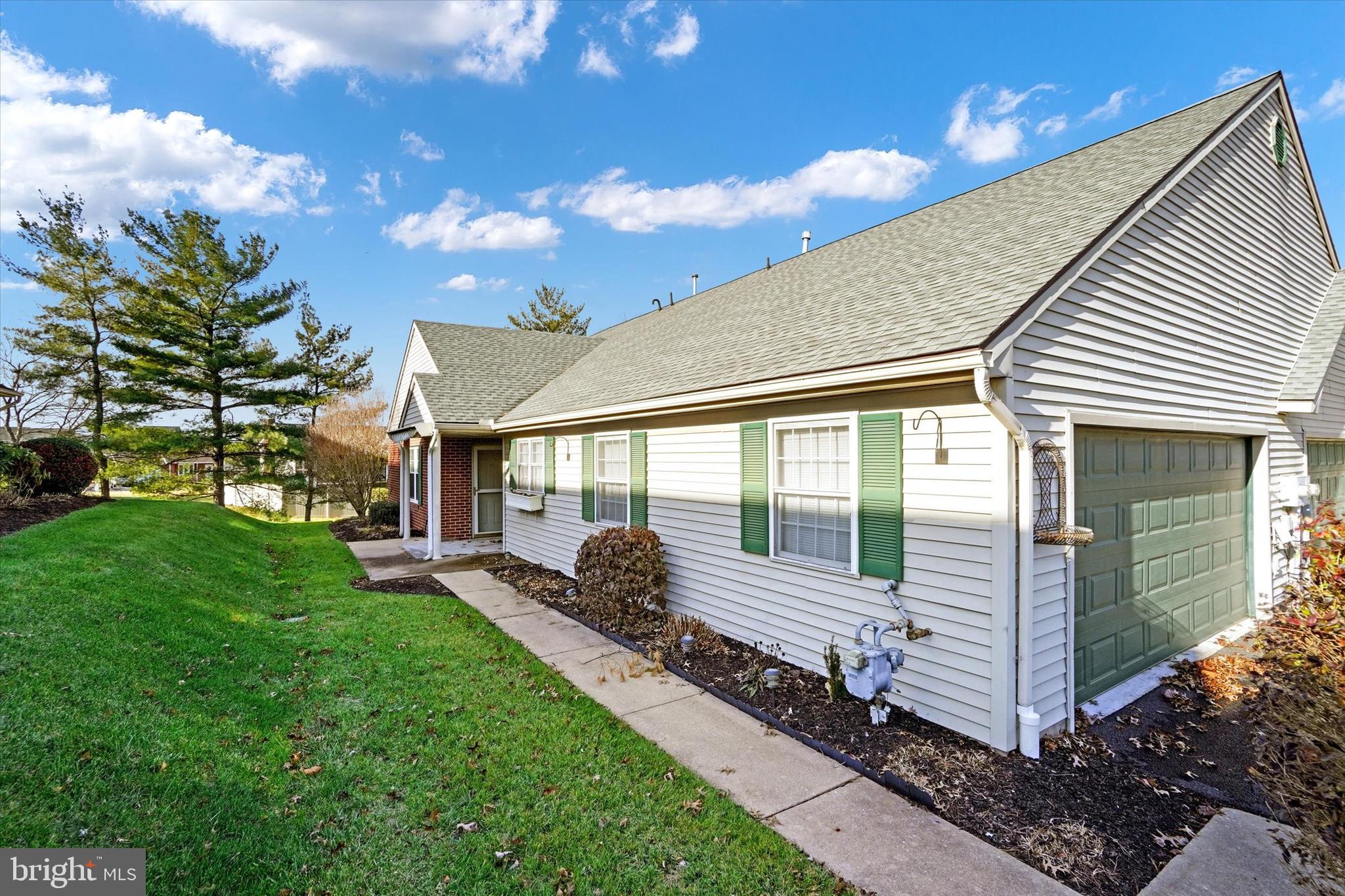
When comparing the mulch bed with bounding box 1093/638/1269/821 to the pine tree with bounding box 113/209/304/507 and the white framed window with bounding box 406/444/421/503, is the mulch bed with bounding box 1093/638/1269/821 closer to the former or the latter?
the white framed window with bounding box 406/444/421/503

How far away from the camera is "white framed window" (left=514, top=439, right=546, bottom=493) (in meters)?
10.7

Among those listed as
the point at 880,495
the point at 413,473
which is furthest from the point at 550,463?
the point at 880,495

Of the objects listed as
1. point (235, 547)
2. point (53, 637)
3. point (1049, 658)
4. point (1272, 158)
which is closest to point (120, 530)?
point (235, 547)

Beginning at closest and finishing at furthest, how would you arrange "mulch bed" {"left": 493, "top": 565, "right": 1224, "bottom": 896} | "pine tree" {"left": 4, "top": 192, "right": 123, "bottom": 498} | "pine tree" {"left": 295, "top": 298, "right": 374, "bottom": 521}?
1. "mulch bed" {"left": 493, "top": 565, "right": 1224, "bottom": 896}
2. "pine tree" {"left": 4, "top": 192, "right": 123, "bottom": 498}
3. "pine tree" {"left": 295, "top": 298, "right": 374, "bottom": 521}

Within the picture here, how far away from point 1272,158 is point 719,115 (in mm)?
9703

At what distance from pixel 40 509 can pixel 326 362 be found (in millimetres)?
17368

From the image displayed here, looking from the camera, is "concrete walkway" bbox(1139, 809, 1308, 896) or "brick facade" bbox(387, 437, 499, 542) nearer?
"concrete walkway" bbox(1139, 809, 1308, 896)

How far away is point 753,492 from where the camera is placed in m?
5.81

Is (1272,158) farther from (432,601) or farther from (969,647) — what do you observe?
(432,601)

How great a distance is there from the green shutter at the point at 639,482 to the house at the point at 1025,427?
0.17 ft

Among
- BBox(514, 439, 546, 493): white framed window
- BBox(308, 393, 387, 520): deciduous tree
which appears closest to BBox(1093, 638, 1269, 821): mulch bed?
BBox(514, 439, 546, 493): white framed window

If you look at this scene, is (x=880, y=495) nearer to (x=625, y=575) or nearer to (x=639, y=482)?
(x=625, y=575)

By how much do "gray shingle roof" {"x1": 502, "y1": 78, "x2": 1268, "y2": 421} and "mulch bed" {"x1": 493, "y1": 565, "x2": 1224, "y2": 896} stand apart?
9.28 ft

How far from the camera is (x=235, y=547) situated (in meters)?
11.2
